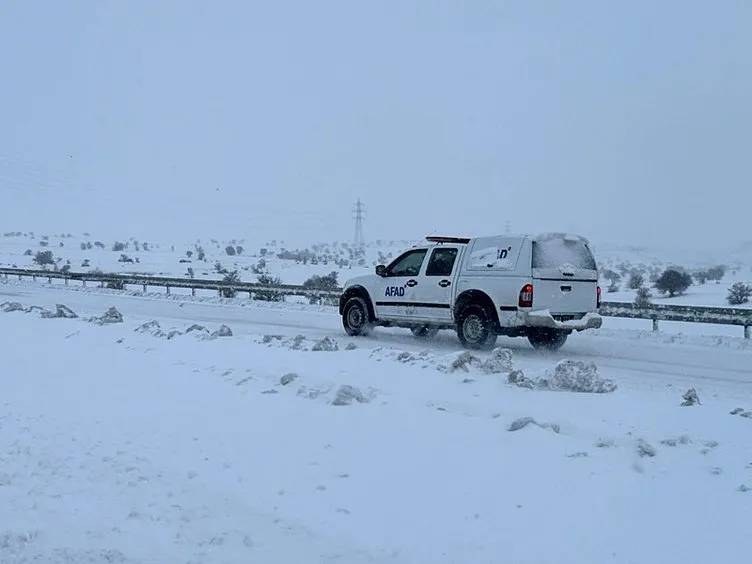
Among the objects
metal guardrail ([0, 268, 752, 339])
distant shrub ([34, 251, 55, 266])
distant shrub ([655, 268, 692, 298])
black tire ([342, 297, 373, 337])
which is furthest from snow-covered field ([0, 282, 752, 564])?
distant shrub ([34, 251, 55, 266])

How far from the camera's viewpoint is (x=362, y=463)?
19.7 feet

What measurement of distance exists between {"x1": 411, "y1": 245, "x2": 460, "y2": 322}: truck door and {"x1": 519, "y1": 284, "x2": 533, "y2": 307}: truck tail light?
1560mm

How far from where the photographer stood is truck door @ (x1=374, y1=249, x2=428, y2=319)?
14422 mm

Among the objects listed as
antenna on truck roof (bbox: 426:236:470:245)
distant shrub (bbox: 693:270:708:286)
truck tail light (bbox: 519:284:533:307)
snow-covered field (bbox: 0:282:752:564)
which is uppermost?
antenna on truck roof (bbox: 426:236:470:245)

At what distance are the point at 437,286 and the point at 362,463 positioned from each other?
809 cm

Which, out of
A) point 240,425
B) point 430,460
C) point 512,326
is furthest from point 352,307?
point 430,460

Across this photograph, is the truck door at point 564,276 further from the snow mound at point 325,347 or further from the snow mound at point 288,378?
the snow mound at point 288,378

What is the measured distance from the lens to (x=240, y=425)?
23.4 feet

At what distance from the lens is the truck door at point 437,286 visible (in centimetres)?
1377

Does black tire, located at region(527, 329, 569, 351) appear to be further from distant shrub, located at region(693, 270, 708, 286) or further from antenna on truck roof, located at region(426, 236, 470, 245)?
distant shrub, located at region(693, 270, 708, 286)

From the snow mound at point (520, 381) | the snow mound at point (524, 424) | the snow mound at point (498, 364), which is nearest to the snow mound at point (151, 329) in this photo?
the snow mound at point (498, 364)

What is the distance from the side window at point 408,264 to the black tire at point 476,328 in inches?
60.4

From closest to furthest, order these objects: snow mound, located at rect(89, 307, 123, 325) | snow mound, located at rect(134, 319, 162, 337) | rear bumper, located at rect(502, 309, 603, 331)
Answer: rear bumper, located at rect(502, 309, 603, 331)
snow mound, located at rect(134, 319, 162, 337)
snow mound, located at rect(89, 307, 123, 325)

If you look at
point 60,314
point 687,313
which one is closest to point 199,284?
point 60,314
